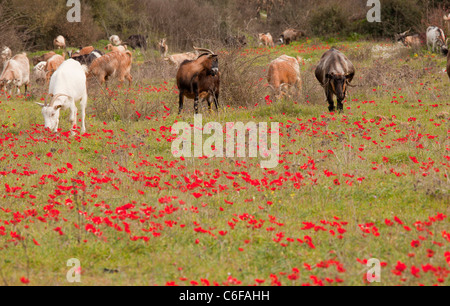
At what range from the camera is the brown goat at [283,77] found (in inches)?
561

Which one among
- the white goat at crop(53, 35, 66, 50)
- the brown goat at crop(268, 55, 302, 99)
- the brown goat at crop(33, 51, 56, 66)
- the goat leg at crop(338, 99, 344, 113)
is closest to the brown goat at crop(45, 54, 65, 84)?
the brown goat at crop(33, 51, 56, 66)

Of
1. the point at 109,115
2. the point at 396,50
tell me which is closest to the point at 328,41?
the point at 396,50

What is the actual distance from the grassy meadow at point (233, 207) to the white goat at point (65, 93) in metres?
0.36

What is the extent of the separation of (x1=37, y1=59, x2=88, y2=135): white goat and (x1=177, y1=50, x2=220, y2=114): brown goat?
256 cm

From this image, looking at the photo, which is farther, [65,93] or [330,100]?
[330,100]
